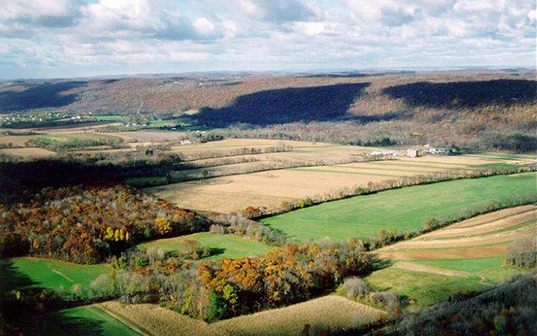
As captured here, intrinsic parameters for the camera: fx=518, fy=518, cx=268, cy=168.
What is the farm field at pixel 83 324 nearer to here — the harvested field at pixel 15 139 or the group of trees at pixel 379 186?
the group of trees at pixel 379 186

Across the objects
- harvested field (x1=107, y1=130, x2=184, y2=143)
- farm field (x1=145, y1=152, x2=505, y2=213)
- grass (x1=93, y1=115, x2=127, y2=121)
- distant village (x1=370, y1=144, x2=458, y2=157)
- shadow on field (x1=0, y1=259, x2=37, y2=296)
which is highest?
grass (x1=93, y1=115, x2=127, y2=121)

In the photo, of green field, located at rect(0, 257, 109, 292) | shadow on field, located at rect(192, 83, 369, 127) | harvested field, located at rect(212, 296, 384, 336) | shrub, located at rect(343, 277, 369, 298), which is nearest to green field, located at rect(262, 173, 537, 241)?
shrub, located at rect(343, 277, 369, 298)

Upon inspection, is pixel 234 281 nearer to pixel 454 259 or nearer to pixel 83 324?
pixel 83 324

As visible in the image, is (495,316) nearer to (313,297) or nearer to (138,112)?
(313,297)

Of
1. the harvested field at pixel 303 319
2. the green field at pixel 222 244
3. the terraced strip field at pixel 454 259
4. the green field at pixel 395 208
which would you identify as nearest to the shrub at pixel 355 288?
the harvested field at pixel 303 319

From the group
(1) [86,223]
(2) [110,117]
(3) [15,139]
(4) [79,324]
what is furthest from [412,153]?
(2) [110,117]

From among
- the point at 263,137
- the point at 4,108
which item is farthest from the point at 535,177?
the point at 4,108

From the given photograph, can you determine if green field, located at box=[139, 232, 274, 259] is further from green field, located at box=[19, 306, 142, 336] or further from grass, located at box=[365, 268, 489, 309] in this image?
green field, located at box=[19, 306, 142, 336]
